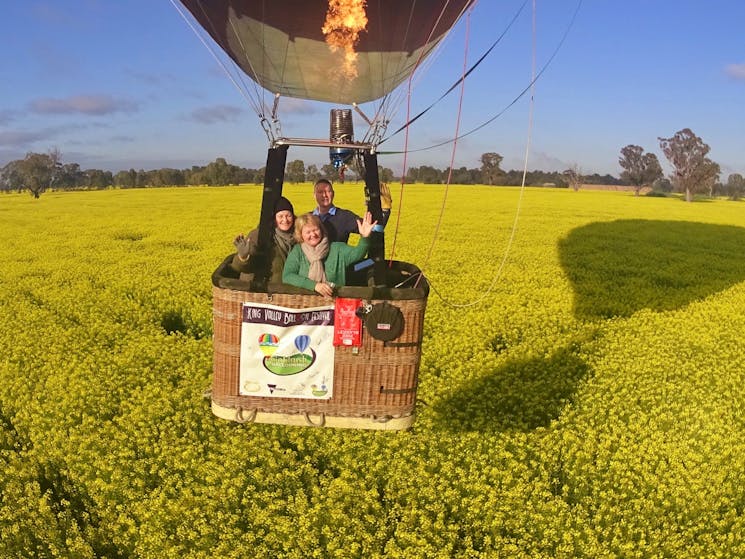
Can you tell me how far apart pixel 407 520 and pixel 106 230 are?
1971 cm

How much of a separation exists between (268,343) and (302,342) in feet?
0.85

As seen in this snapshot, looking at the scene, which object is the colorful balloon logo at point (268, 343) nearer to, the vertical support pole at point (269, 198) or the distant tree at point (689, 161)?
the vertical support pole at point (269, 198)

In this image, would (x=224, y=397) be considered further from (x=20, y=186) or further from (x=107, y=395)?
(x=20, y=186)

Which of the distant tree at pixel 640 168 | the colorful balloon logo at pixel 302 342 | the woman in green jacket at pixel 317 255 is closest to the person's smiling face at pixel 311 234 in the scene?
the woman in green jacket at pixel 317 255

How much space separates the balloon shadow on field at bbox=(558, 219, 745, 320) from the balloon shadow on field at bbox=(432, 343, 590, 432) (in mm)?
3001

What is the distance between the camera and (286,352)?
4707 mm

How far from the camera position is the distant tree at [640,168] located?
287ft

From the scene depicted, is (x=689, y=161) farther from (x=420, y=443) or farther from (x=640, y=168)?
(x=420, y=443)

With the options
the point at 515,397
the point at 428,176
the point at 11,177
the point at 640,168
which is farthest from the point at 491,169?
the point at 515,397

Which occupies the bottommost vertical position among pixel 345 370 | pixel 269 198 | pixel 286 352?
pixel 345 370

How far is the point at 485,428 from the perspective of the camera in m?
6.41

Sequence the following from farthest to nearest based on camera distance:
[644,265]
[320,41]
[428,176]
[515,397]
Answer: [428,176] → [644,265] → [515,397] → [320,41]

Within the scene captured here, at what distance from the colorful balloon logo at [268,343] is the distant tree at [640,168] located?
3550 inches

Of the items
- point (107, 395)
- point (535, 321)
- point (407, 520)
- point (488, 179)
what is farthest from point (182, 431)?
point (488, 179)
